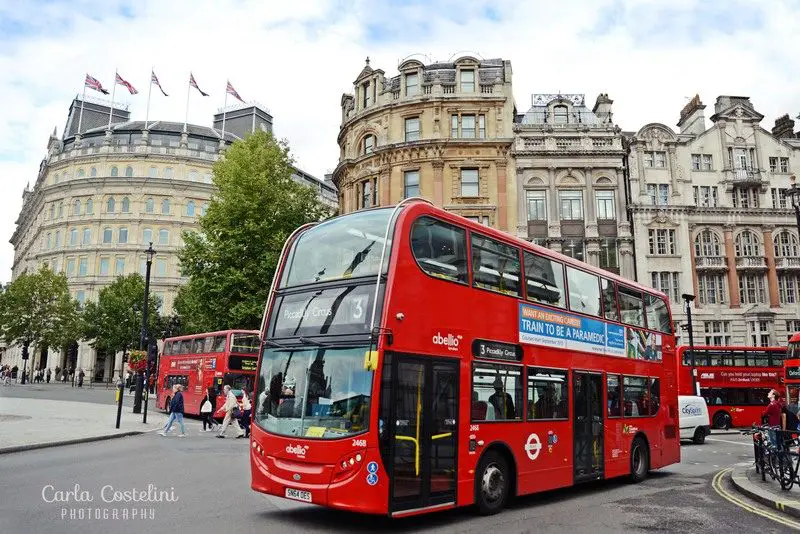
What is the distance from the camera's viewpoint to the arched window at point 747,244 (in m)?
40.6

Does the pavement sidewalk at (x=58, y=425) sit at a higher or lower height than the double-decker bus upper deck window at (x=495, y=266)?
lower

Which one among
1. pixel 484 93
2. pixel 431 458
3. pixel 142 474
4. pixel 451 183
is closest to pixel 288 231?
pixel 451 183

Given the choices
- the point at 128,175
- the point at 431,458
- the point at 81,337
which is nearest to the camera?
the point at 431,458

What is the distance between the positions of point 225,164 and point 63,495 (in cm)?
2540

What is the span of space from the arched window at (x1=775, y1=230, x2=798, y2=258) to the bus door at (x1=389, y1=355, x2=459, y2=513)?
133 feet

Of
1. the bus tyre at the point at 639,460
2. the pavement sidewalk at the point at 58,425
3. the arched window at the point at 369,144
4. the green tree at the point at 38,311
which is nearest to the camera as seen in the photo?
the bus tyre at the point at 639,460

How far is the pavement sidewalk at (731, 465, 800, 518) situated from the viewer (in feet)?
30.2

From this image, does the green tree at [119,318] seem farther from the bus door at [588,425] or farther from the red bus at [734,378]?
the bus door at [588,425]

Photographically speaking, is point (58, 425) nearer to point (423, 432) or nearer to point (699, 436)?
point (423, 432)

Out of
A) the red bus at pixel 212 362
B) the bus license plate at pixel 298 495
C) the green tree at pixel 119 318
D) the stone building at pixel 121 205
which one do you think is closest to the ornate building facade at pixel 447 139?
the red bus at pixel 212 362

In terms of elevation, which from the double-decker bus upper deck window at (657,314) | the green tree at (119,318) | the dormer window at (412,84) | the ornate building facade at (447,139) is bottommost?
the double-decker bus upper deck window at (657,314)

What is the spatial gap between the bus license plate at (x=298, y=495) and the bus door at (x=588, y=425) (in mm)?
5443

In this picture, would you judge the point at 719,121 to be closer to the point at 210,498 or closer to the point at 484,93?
the point at 484,93

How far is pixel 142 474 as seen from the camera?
11.8 metres
